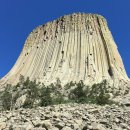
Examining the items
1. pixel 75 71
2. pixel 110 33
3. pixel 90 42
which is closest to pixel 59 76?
pixel 75 71

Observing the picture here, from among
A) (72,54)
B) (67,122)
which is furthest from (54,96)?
(67,122)

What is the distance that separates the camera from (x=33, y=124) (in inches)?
422

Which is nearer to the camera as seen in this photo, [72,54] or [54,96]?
[54,96]

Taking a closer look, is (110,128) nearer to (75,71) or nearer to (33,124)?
(33,124)

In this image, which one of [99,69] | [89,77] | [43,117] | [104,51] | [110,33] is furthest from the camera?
[110,33]

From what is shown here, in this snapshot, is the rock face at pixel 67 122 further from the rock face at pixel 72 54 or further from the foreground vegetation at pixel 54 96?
the rock face at pixel 72 54

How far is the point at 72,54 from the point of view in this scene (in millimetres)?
58000

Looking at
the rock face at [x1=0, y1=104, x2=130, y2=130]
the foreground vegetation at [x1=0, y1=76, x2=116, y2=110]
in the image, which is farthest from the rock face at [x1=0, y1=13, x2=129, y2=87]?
the rock face at [x1=0, y1=104, x2=130, y2=130]

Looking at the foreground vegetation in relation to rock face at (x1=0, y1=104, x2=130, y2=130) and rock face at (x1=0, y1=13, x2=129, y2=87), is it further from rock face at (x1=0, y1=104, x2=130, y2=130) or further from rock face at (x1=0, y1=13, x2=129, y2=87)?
rock face at (x1=0, y1=104, x2=130, y2=130)

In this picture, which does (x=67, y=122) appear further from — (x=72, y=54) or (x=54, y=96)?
(x=72, y=54)

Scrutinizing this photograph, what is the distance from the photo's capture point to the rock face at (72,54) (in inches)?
2098

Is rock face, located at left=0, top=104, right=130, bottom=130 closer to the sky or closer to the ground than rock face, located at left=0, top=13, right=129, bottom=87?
closer to the ground

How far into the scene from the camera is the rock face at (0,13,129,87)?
53.3 metres

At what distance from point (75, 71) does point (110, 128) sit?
1717 inches
